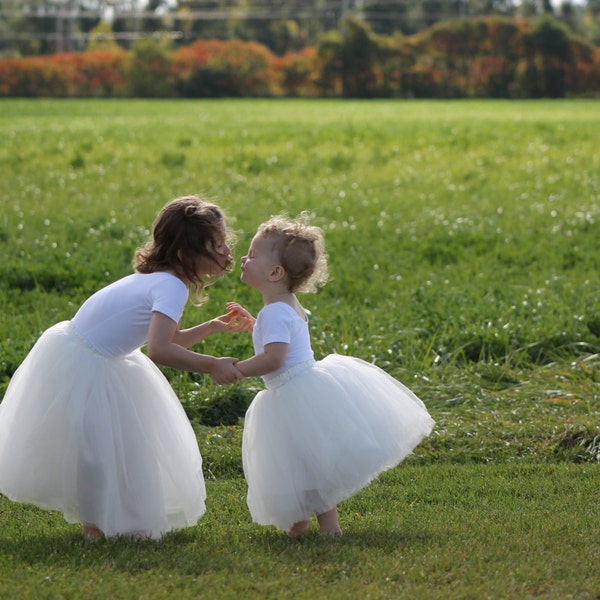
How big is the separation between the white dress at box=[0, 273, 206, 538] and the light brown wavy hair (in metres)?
0.10

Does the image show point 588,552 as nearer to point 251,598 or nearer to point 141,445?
point 251,598

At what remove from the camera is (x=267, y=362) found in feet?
14.6

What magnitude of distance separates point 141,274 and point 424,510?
1.60 metres

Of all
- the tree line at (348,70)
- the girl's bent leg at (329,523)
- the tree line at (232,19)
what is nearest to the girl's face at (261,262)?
the girl's bent leg at (329,523)

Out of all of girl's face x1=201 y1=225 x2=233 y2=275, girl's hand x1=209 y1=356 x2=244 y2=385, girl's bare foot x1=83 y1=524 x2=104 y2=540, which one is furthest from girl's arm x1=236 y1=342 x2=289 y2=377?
girl's bare foot x1=83 y1=524 x2=104 y2=540

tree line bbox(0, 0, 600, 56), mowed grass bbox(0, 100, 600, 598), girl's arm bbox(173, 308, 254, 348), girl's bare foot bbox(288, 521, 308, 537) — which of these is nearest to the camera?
mowed grass bbox(0, 100, 600, 598)

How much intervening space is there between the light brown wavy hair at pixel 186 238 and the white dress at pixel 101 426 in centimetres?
10

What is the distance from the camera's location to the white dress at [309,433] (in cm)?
445

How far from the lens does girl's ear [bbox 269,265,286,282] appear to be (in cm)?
461

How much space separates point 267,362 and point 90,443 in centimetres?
77

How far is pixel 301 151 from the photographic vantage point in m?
19.2

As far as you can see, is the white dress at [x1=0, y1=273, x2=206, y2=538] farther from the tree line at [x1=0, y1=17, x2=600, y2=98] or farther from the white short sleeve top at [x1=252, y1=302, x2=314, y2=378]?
the tree line at [x1=0, y1=17, x2=600, y2=98]

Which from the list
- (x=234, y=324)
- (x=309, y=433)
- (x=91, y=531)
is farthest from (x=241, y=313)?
(x=91, y=531)

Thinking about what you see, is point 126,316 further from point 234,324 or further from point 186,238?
point 234,324
